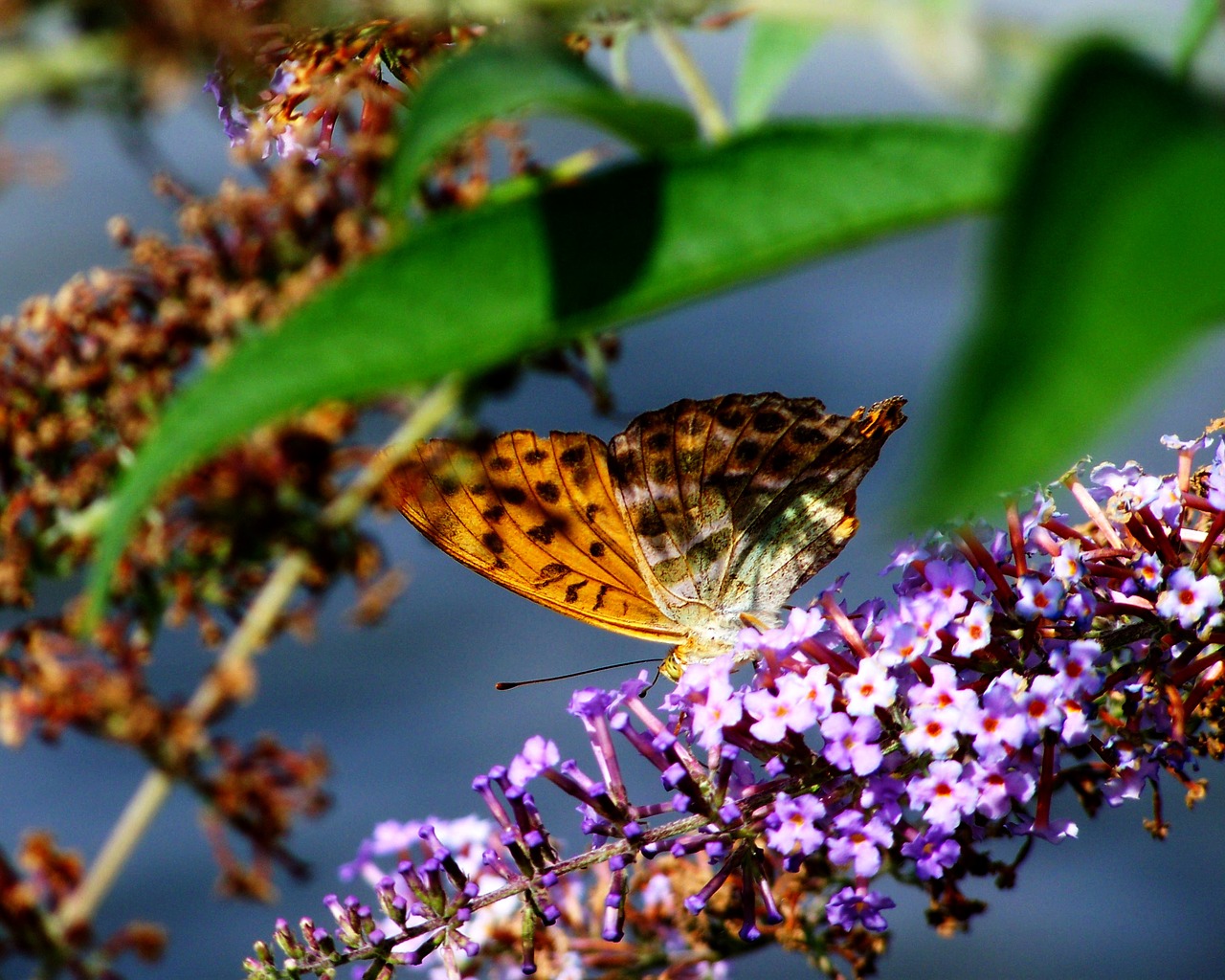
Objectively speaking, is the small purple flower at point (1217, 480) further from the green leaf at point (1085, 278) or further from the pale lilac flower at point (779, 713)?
the green leaf at point (1085, 278)

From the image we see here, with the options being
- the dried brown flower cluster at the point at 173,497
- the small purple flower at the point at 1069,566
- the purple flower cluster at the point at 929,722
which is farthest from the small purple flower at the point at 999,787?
the dried brown flower cluster at the point at 173,497

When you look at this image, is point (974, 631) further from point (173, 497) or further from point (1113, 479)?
point (173, 497)

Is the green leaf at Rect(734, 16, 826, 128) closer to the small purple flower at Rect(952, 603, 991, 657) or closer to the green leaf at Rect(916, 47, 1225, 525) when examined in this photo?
the green leaf at Rect(916, 47, 1225, 525)

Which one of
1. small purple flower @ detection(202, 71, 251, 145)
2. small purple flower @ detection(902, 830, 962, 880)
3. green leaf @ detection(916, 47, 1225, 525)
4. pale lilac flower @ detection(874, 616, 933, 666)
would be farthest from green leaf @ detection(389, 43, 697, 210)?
small purple flower @ detection(902, 830, 962, 880)

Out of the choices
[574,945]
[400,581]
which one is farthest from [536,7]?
[400,581]

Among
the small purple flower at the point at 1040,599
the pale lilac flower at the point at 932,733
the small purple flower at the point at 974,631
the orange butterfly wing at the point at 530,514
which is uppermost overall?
the orange butterfly wing at the point at 530,514

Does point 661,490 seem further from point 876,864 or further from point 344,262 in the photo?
point 344,262
